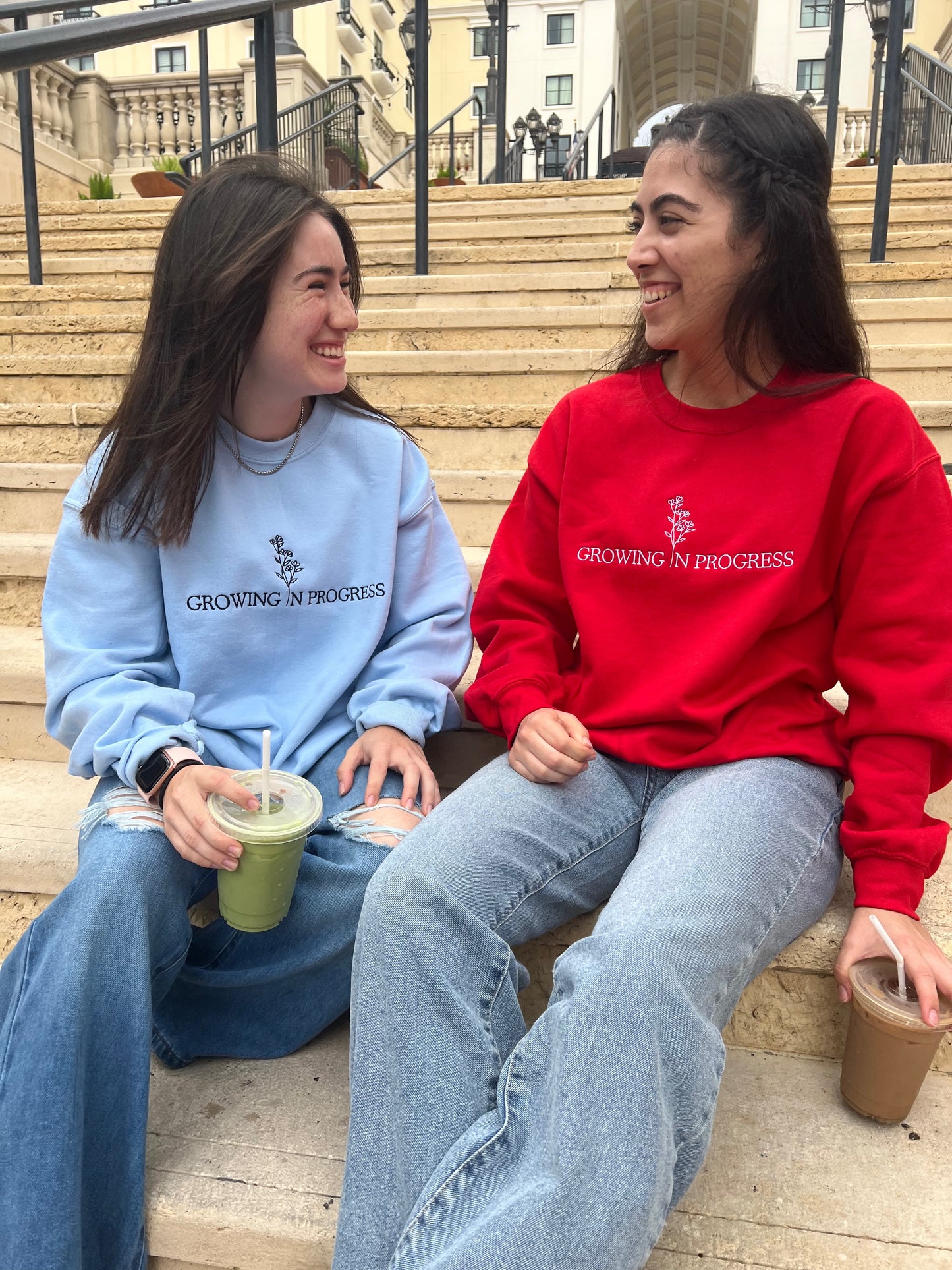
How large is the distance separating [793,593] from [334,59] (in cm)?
2153

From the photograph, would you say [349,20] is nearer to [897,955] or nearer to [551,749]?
[551,749]

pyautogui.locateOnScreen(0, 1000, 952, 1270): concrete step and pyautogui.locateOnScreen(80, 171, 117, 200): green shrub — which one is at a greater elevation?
pyautogui.locateOnScreen(80, 171, 117, 200): green shrub

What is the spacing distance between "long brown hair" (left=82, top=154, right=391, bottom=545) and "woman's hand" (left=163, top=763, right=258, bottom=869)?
1.24 ft

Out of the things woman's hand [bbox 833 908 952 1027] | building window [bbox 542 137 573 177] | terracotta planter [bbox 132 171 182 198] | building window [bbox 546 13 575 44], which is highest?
building window [bbox 546 13 575 44]

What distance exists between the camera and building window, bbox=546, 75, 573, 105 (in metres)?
23.8

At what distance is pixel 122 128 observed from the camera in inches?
454

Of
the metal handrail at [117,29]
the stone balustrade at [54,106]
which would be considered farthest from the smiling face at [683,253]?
the stone balustrade at [54,106]

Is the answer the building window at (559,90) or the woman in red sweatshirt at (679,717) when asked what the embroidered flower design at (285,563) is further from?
the building window at (559,90)

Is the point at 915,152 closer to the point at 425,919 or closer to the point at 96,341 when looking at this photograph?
the point at 96,341

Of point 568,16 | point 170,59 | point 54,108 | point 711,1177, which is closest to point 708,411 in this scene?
point 711,1177

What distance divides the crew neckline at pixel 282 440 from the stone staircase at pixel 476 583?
503mm

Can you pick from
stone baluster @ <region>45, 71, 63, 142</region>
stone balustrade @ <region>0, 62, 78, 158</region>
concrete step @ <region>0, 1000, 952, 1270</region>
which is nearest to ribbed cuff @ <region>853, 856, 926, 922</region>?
concrete step @ <region>0, 1000, 952, 1270</region>

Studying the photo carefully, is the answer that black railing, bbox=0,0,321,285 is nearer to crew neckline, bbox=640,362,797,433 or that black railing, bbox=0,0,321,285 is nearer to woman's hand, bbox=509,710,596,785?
crew neckline, bbox=640,362,797,433

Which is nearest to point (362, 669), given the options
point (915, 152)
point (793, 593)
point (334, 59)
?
point (793, 593)
